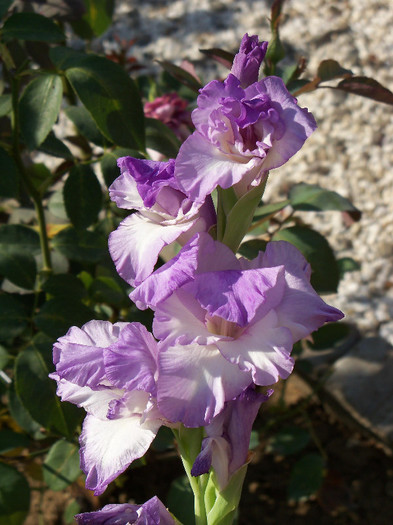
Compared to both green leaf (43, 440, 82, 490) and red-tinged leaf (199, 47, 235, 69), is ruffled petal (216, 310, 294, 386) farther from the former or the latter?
green leaf (43, 440, 82, 490)

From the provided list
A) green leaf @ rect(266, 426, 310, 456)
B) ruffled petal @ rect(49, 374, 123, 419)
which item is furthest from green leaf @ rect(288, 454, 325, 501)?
ruffled petal @ rect(49, 374, 123, 419)

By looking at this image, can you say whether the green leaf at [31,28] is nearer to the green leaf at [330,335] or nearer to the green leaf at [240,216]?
the green leaf at [240,216]

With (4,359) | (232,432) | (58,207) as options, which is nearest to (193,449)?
(232,432)

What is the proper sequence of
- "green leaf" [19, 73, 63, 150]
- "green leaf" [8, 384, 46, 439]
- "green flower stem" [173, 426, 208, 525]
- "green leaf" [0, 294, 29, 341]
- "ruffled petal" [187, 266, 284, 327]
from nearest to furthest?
"ruffled petal" [187, 266, 284, 327]
"green flower stem" [173, 426, 208, 525]
"green leaf" [19, 73, 63, 150]
"green leaf" [0, 294, 29, 341]
"green leaf" [8, 384, 46, 439]

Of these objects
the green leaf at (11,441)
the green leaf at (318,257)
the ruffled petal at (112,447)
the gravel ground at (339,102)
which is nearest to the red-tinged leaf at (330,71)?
the green leaf at (318,257)

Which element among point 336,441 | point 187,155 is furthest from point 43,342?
point 336,441

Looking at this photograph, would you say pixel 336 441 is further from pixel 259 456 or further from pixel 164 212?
pixel 164 212

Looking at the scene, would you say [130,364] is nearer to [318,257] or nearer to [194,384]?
[194,384]
